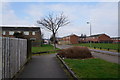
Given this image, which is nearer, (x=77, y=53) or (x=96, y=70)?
(x=96, y=70)

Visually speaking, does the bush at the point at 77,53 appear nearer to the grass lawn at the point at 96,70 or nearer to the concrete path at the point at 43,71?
the concrete path at the point at 43,71

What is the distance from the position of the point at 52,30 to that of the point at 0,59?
101 ft

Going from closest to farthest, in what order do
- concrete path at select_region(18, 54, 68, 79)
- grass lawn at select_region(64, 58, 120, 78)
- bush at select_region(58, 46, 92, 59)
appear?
grass lawn at select_region(64, 58, 120, 78) → concrete path at select_region(18, 54, 68, 79) → bush at select_region(58, 46, 92, 59)

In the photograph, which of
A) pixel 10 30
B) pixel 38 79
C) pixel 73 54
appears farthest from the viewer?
pixel 10 30

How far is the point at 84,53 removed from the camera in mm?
13797

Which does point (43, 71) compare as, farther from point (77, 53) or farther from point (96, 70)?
point (77, 53)

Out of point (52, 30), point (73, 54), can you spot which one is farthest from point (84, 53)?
point (52, 30)

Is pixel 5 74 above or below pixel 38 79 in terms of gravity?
above

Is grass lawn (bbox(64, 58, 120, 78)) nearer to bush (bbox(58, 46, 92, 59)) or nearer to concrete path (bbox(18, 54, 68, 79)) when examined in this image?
concrete path (bbox(18, 54, 68, 79))

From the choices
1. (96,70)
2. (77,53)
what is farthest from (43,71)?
(77,53)

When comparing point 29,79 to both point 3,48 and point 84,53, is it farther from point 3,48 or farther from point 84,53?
point 84,53

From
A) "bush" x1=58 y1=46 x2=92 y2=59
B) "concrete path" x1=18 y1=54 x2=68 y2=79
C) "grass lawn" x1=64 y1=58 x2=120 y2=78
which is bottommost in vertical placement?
"concrete path" x1=18 y1=54 x2=68 y2=79

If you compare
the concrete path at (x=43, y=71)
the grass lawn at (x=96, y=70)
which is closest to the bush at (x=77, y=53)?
the concrete path at (x=43, y=71)

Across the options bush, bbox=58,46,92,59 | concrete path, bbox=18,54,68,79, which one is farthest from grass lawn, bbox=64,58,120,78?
bush, bbox=58,46,92,59
